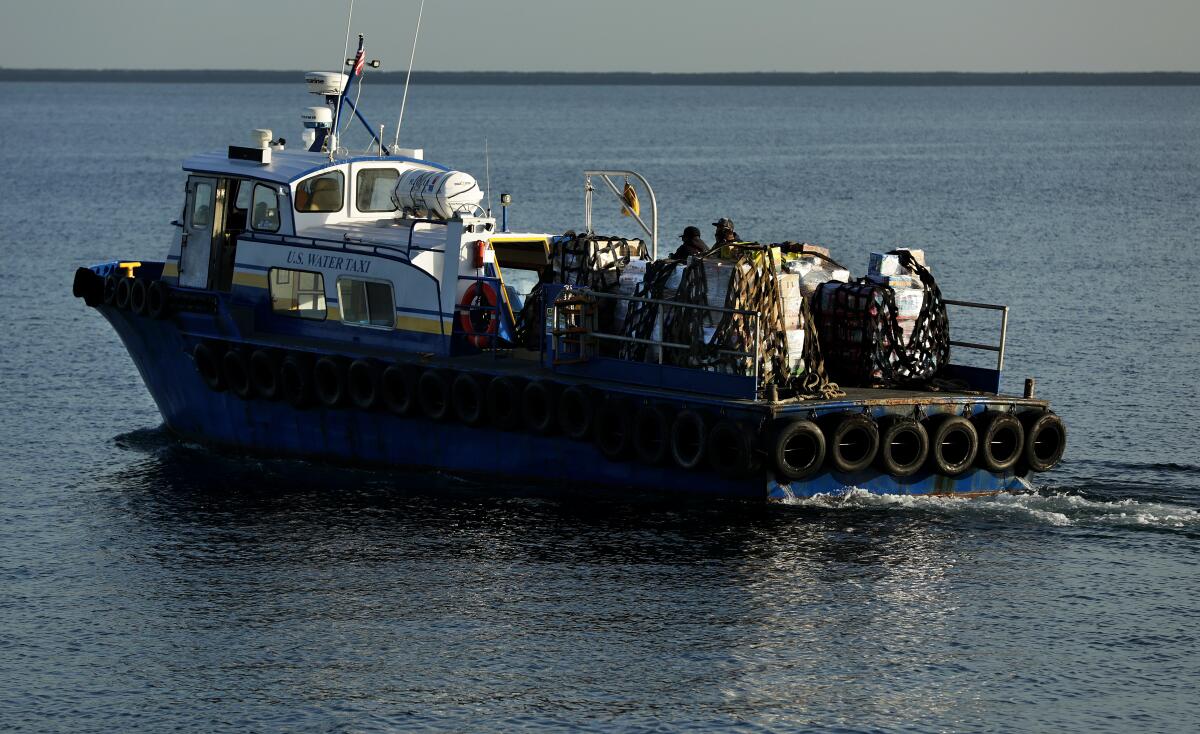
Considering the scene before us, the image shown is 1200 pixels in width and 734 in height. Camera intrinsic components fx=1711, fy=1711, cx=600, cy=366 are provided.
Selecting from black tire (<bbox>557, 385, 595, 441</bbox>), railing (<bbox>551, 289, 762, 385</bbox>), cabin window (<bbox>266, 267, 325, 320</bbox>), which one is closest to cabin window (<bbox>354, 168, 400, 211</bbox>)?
cabin window (<bbox>266, 267, 325, 320</bbox>)

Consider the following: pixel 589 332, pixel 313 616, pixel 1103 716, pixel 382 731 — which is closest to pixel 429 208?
pixel 589 332

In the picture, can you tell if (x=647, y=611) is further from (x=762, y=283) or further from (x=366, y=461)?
(x=366, y=461)

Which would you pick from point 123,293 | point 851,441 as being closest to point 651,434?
point 851,441

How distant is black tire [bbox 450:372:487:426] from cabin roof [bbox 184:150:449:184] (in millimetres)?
3441

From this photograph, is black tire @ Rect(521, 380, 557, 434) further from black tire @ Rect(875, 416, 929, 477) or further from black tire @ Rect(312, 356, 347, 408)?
black tire @ Rect(875, 416, 929, 477)

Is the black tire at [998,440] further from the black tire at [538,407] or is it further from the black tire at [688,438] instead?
the black tire at [538,407]

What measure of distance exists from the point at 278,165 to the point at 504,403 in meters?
5.12

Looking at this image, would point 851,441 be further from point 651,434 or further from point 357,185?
point 357,185

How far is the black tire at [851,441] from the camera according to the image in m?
18.2

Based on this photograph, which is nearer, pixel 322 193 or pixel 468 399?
pixel 468 399

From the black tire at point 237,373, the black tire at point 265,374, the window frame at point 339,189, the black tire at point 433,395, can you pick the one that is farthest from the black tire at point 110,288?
the black tire at point 433,395

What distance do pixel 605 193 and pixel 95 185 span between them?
27.1 metres

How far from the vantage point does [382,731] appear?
43.7ft

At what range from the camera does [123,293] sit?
901 inches
